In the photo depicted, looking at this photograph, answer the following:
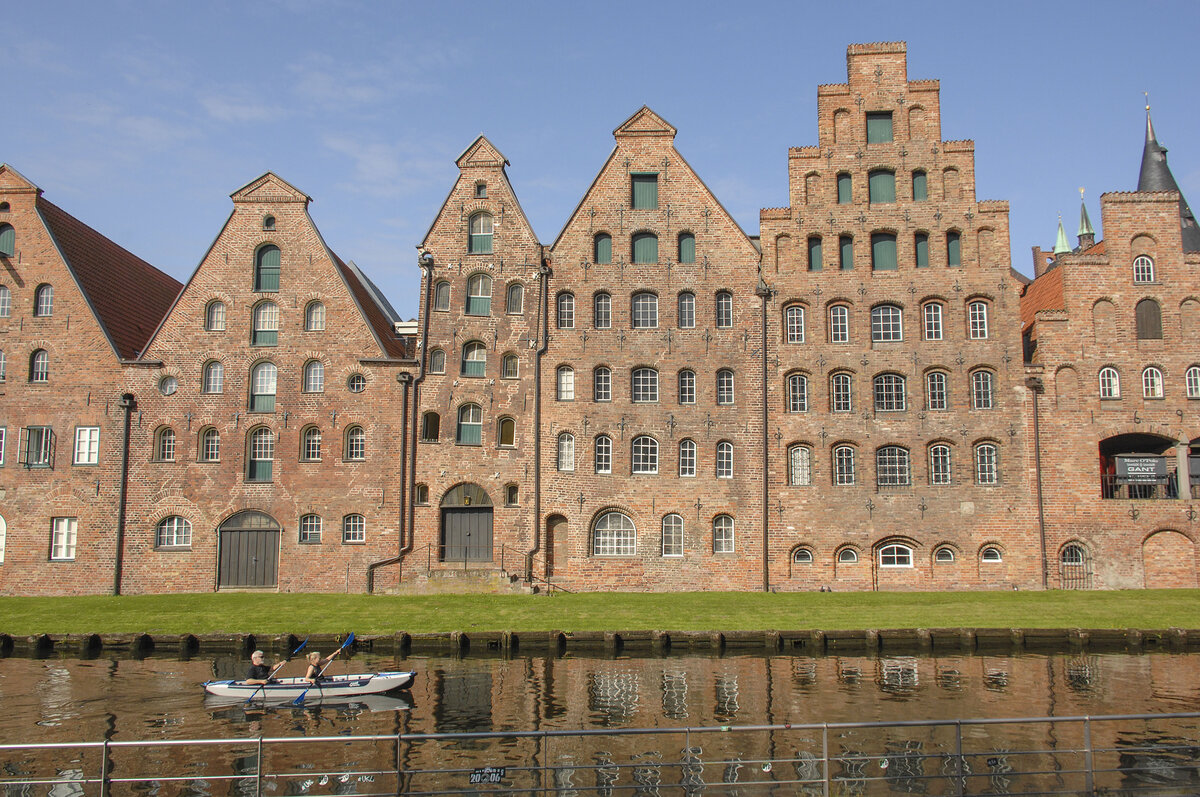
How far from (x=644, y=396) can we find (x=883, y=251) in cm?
1168

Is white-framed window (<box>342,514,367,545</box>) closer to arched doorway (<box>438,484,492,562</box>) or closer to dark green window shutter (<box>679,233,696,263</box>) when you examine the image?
arched doorway (<box>438,484,492,562</box>)

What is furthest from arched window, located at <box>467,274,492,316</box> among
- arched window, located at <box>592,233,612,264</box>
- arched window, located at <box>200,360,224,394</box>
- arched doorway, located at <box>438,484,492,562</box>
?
arched window, located at <box>200,360,224,394</box>

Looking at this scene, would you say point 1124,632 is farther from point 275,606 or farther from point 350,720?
point 275,606

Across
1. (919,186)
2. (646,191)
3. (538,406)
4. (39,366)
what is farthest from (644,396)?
(39,366)

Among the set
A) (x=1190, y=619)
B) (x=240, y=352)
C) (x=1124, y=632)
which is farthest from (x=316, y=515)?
(x=1190, y=619)

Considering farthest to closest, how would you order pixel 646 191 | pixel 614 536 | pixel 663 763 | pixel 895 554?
pixel 646 191
pixel 614 536
pixel 895 554
pixel 663 763

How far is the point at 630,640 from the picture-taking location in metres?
27.6

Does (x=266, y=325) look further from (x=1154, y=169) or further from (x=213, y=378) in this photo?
(x=1154, y=169)

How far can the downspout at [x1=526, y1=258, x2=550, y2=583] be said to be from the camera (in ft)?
119

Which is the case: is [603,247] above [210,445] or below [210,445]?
above

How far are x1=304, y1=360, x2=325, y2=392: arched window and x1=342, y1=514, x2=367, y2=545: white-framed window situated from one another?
5432 mm

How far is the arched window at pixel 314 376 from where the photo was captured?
37.7 m

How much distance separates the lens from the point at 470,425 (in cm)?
3722

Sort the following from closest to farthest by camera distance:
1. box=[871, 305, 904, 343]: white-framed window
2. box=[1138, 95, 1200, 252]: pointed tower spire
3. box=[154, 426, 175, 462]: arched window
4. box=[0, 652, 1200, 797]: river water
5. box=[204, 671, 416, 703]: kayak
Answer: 1. box=[0, 652, 1200, 797]: river water
2. box=[204, 671, 416, 703]: kayak
3. box=[154, 426, 175, 462]: arched window
4. box=[871, 305, 904, 343]: white-framed window
5. box=[1138, 95, 1200, 252]: pointed tower spire
